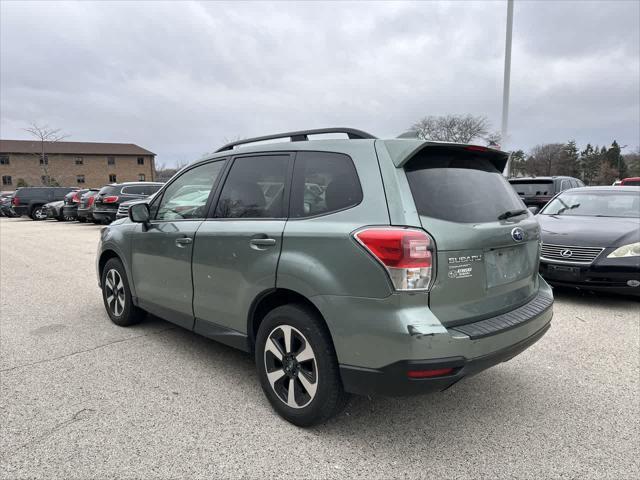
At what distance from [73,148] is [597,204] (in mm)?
81417

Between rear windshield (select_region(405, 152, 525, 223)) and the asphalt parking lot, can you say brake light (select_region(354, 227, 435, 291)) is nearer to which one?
rear windshield (select_region(405, 152, 525, 223))

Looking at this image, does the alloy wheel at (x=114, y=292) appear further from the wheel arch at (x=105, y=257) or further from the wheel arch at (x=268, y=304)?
the wheel arch at (x=268, y=304)

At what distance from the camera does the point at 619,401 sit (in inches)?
121

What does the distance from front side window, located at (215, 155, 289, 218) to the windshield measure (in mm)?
5578

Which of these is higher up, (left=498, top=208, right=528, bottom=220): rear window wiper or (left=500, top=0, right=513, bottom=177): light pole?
(left=500, top=0, right=513, bottom=177): light pole

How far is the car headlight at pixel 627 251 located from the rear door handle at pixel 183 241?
4955 mm

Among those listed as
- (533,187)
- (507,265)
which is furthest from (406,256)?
(533,187)

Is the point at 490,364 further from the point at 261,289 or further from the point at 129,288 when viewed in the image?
the point at 129,288

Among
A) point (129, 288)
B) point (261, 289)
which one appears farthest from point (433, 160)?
point (129, 288)

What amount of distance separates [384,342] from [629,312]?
460 centimetres

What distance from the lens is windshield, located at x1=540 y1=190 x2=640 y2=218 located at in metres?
6.38

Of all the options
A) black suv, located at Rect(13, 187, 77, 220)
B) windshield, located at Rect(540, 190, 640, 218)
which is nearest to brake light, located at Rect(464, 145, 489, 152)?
windshield, located at Rect(540, 190, 640, 218)

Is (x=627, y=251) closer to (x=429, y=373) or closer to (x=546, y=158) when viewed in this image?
(x=429, y=373)

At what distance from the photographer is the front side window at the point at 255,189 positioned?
9.81ft
